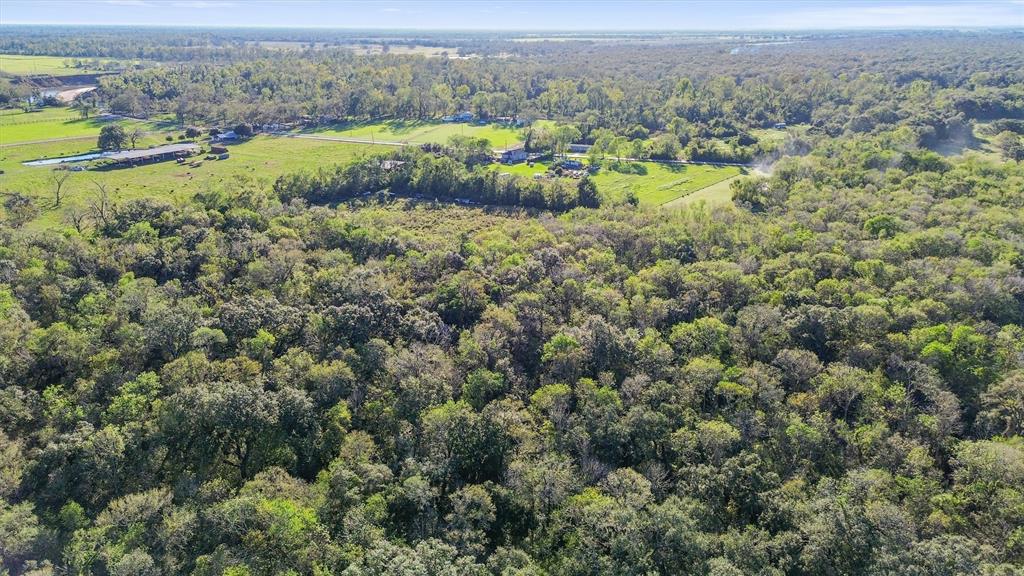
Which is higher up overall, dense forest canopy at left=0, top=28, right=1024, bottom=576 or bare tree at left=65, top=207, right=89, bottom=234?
bare tree at left=65, top=207, right=89, bottom=234

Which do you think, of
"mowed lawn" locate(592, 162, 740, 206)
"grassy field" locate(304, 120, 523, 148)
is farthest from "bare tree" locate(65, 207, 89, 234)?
"mowed lawn" locate(592, 162, 740, 206)

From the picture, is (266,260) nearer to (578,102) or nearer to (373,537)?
(373,537)

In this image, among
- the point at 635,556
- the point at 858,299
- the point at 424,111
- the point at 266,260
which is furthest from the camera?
the point at 424,111

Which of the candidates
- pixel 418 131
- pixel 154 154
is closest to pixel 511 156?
pixel 418 131

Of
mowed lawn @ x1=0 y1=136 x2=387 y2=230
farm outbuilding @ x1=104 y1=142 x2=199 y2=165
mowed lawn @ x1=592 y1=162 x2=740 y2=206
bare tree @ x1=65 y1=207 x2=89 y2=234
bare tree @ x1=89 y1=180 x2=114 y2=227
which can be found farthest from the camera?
farm outbuilding @ x1=104 y1=142 x2=199 y2=165

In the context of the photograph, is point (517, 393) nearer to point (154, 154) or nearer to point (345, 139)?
point (154, 154)

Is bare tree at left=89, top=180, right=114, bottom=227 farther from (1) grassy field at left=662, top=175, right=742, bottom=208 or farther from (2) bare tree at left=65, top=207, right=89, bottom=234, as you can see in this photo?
(1) grassy field at left=662, top=175, right=742, bottom=208

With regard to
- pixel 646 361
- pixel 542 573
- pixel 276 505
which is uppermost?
pixel 646 361

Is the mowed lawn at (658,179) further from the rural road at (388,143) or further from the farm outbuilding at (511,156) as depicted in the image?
the farm outbuilding at (511,156)

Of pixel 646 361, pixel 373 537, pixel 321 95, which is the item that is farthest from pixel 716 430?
pixel 321 95
